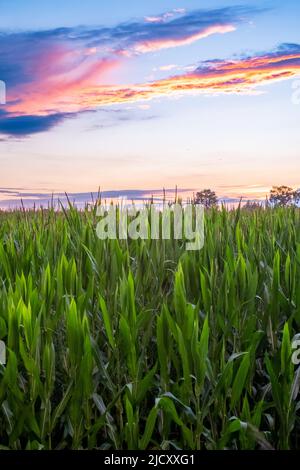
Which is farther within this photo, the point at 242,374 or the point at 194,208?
the point at 194,208

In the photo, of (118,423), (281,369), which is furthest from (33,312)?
(281,369)

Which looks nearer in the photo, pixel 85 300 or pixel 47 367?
pixel 47 367

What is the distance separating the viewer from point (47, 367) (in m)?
1.92

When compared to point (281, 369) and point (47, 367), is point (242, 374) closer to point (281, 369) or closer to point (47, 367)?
point (281, 369)

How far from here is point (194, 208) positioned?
4949mm

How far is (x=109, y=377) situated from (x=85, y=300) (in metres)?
0.33

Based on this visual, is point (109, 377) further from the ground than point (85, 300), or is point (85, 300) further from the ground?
point (85, 300)

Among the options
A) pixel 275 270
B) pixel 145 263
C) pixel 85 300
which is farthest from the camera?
pixel 145 263
